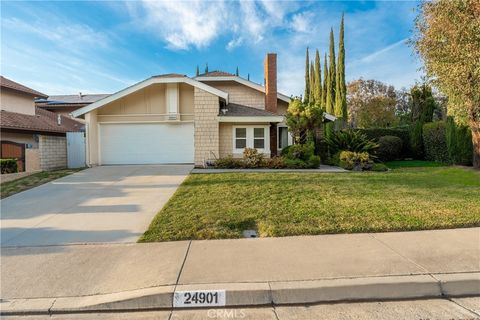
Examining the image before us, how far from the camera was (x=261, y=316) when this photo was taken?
9.80 feet

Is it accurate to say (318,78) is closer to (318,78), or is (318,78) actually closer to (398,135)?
(318,78)

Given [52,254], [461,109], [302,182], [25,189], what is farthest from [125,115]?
[461,109]

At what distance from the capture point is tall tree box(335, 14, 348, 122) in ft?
76.3

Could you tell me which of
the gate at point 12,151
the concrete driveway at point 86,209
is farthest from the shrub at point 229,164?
the gate at point 12,151

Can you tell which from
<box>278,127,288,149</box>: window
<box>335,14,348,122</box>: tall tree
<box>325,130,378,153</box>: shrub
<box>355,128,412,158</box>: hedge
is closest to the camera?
<box>325,130,378,153</box>: shrub

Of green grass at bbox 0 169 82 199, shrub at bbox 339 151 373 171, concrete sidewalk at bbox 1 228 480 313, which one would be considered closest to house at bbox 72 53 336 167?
green grass at bbox 0 169 82 199

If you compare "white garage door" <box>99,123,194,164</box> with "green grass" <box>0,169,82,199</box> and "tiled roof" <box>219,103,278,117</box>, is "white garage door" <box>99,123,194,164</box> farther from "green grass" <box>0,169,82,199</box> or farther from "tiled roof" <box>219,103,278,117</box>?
"green grass" <box>0,169,82,199</box>

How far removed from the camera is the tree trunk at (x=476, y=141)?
39.8 ft

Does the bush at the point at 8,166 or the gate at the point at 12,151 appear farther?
the gate at the point at 12,151

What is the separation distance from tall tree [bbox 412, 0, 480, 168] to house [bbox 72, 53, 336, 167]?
6.78 metres

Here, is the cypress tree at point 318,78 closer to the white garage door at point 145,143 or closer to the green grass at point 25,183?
the white garage door at point 145,143

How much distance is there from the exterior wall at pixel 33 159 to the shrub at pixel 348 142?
48.1ft
